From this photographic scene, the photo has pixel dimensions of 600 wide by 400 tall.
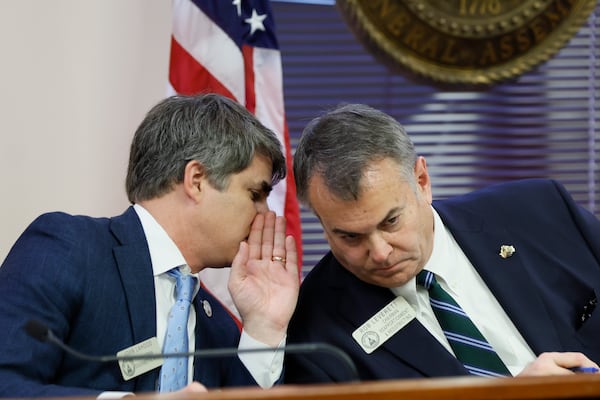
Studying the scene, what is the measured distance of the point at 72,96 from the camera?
3.74 metres

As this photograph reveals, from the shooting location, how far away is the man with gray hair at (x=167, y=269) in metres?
2.36

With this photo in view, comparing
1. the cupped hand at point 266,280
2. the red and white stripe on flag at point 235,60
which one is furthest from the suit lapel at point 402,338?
the red and white stripe on flag at point 235,60

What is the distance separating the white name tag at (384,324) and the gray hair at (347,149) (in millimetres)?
382

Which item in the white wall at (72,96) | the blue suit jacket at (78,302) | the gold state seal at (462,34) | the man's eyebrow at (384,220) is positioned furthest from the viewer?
the gold state seal at (462,34)

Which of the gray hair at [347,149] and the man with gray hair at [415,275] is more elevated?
the gray hair at [347,149]

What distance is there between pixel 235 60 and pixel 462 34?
3.77 ft

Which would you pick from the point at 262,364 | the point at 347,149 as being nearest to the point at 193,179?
the point at 347,149

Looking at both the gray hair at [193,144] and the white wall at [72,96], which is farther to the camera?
the white wall at [72,96]

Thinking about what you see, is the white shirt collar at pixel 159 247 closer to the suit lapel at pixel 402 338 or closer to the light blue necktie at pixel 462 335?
the suit lapel at pixel 402 338

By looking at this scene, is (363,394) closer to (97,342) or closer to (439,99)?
(97,342)

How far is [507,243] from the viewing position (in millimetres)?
2877

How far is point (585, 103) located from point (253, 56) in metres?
1.86

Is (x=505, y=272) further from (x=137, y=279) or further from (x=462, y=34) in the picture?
(x=462, y=34)

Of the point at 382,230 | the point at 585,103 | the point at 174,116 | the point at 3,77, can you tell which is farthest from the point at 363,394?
the point at 585,103
